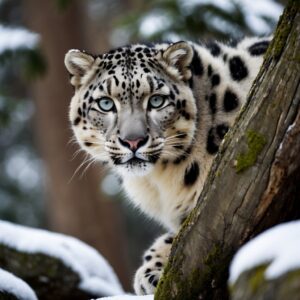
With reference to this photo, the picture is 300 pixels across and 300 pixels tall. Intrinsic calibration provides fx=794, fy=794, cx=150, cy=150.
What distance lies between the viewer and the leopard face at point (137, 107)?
6055 mm

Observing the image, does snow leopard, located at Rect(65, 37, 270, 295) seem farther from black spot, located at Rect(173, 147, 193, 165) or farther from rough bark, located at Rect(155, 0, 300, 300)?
rough bark, located at Rect(155, 0, 300, 300)

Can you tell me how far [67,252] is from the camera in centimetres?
779

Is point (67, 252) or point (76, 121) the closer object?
point (76, 121)

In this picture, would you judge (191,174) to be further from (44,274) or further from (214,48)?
(44,274)

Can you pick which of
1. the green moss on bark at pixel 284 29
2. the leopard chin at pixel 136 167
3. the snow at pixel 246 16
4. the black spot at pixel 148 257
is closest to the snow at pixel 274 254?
the green moss on bark at pixel 284 29

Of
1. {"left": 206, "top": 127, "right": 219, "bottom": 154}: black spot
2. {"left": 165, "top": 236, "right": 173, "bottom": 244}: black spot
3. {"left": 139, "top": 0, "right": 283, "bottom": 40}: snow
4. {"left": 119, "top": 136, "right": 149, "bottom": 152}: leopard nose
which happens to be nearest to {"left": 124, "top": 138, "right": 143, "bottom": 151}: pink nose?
{"left": 119, "top": 136, "right": 149, "bottom": 152}: leopard nose

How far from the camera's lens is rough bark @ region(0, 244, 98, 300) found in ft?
24.2

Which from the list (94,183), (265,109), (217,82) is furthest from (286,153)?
(94,183)

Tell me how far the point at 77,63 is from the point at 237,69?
1325mm

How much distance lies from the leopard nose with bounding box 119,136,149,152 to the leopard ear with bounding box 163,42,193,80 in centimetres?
71

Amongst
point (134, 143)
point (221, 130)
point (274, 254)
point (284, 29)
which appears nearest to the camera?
point (274, 254)

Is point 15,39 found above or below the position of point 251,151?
above

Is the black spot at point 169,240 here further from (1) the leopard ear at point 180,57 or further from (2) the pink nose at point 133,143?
(1) the leopard ear at point 180,57

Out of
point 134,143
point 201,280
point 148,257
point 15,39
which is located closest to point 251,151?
point 201,280
